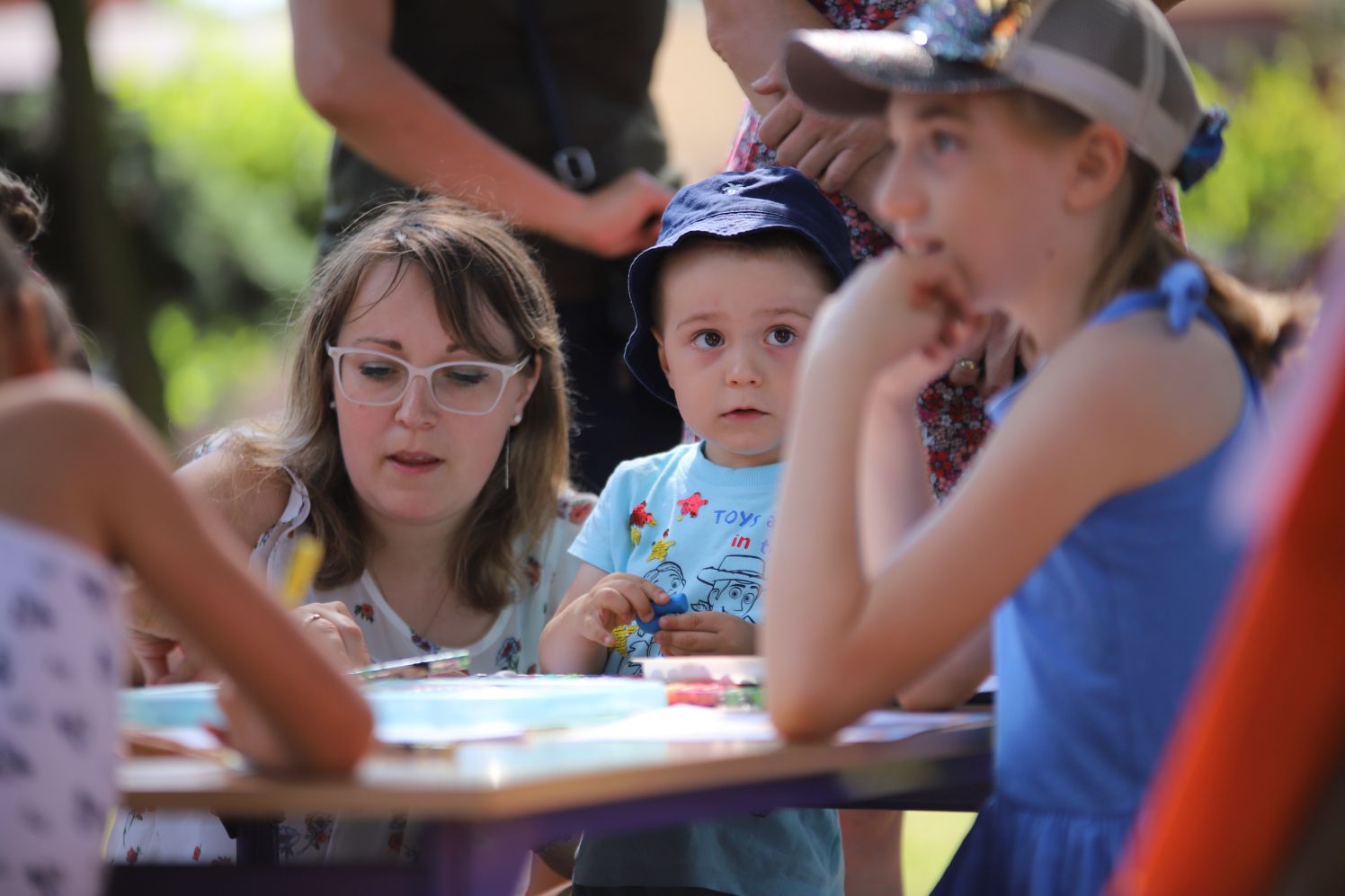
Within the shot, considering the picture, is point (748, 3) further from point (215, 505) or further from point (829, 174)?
point (215, 505)

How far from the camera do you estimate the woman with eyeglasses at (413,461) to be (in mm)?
3143

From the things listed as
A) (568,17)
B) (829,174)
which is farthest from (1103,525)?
(568,17)

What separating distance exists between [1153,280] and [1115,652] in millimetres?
482

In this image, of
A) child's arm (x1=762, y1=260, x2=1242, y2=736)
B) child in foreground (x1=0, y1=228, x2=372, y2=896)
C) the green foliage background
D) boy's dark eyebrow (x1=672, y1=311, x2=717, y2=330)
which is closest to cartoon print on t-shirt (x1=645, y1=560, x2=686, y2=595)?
boy's dark eyebrow (x1=672, y1=311, x2=717, y2=330)

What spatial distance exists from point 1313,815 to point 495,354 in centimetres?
229

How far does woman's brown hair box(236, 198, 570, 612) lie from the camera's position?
10.6 ft

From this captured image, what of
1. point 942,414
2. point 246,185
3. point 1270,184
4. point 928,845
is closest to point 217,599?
point 942,414

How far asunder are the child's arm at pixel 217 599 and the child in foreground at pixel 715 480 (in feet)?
3.60

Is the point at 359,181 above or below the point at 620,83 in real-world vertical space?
below

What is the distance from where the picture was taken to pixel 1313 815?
3.79 feet

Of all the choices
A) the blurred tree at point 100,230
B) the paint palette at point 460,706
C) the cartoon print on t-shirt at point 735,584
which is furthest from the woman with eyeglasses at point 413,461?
the blurred tree at point 100,230

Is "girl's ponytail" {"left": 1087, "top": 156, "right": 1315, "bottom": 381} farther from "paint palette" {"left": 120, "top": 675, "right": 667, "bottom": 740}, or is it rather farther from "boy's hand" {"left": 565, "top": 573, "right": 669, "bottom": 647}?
"boy's hand" {"left": 565, "top": 573, "right": 669, "bottom": 647}

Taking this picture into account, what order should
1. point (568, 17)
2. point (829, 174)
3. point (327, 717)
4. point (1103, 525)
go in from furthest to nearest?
point (568, 17) → point (829, 174) → point (1103, 525) → point (327, 717)

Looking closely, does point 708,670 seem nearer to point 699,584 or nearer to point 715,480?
point 699,584
